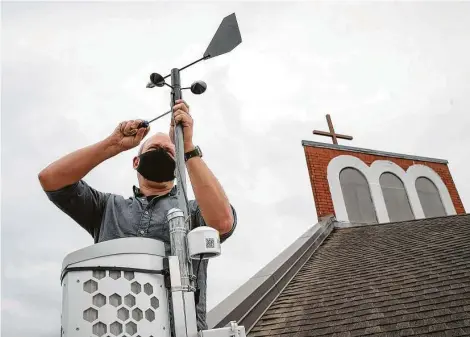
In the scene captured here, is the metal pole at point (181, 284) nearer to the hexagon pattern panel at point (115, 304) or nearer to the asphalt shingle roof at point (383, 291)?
the hexagon pattern panel at point (115, 304)

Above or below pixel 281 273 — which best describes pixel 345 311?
below

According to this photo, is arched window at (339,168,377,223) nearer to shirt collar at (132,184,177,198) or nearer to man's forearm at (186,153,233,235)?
shirt collar at (132,184,177,198)

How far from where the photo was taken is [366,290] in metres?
5.30

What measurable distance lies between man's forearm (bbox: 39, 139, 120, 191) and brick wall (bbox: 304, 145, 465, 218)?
8205 millimetres

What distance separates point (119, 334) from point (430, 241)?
638 centimetres

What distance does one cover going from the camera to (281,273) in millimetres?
6430

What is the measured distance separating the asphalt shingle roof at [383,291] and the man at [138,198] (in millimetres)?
2766

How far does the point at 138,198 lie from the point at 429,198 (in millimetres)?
10942

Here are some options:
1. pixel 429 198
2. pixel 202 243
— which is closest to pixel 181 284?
pixel 202 243

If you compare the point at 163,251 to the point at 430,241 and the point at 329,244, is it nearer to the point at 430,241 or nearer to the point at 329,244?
the point at 430,241

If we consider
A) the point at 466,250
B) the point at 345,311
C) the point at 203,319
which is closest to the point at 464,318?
the point at 345,311

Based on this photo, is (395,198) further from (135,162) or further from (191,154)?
(191,154)

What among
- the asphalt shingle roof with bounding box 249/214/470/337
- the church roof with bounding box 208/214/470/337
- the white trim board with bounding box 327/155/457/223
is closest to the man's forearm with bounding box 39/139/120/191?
the church roof with bounding box 208/214/470/337

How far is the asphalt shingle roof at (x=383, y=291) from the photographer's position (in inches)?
172
